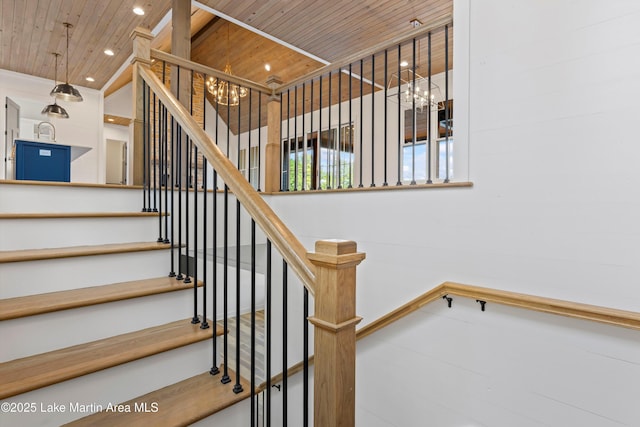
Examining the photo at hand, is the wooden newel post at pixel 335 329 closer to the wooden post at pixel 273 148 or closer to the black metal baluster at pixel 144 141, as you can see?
the black metal baluster at pixel 144 141

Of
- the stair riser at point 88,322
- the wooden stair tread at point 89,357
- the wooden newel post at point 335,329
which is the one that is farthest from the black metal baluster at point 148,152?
the wooden newel post at point 335,329

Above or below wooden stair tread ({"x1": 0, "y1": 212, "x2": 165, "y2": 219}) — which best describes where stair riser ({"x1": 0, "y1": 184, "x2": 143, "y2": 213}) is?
above

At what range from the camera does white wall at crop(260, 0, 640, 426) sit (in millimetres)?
1337

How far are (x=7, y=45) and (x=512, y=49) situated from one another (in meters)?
6.47

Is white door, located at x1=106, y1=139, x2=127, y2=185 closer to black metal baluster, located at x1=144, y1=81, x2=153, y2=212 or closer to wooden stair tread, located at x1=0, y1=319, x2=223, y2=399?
black metal baluster, located at x1=144, y1=81, x2=153, y2=212

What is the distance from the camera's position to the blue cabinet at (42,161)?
10.7ft

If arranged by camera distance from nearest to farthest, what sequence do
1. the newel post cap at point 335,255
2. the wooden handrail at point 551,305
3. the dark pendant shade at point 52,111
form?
the newel post cap at point 335,255 < the wooden handrail at point 551,305 < the dark pendant shade at point 52,111

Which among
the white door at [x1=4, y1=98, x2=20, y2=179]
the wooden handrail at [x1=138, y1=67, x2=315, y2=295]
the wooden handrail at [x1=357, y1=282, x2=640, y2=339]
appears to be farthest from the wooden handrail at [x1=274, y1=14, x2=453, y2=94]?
the white door at [x1=4, y1=98, x2=20, y2=179]

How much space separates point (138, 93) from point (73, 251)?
1.33 metres

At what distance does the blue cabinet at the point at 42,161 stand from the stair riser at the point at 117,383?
9.15 feet

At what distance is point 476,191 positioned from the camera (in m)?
1.70

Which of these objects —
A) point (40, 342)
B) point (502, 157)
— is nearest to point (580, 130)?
point (502, 157)

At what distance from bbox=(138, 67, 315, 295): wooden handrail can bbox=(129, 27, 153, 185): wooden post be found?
3.07 ft

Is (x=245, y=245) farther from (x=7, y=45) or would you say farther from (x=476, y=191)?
(x=7, y=45)
